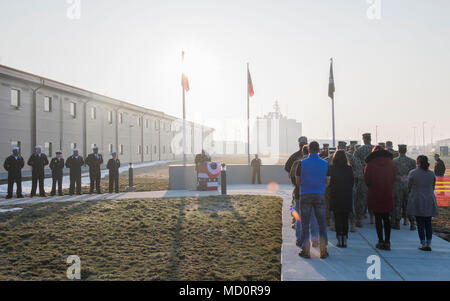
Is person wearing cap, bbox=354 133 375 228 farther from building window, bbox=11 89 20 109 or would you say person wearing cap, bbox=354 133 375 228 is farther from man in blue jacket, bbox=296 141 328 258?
building window, bbox=11 89 20 109

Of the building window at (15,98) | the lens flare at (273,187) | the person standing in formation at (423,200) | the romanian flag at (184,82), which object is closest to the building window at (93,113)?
the building window at (15,98)

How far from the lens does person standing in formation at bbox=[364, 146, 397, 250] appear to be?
5.96m

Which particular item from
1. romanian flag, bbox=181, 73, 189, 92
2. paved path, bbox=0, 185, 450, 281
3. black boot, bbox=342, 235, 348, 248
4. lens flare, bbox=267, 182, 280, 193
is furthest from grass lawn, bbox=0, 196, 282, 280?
romanian flag, bbox=181, 73, 189, 92

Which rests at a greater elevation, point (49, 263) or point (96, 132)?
point (96, 132)

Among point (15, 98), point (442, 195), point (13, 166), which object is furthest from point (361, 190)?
point (15, 98)

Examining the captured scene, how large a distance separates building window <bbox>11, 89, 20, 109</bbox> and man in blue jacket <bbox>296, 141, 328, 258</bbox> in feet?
90.8

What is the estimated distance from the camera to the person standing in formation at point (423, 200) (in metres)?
6.08

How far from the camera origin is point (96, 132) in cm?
3712

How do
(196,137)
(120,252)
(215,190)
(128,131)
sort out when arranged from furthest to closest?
(196,137) < (128,131) < (215,190) < (120,252)

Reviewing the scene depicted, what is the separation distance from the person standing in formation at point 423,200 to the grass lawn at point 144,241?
2523mm

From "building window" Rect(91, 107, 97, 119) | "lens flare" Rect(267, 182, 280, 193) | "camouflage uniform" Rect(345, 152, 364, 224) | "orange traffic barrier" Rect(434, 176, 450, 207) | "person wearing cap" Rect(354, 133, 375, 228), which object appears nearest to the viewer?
"camouflage uniform" Rect(345, 152, 364, 224)
